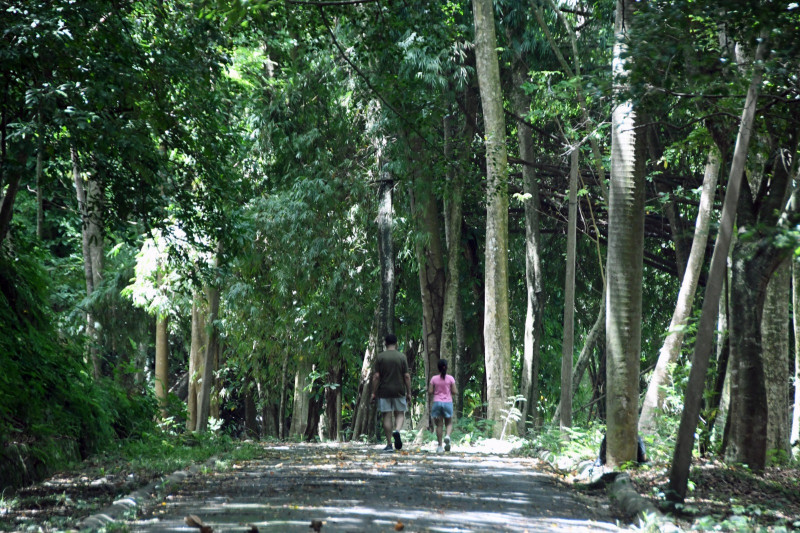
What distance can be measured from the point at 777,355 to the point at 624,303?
371cm

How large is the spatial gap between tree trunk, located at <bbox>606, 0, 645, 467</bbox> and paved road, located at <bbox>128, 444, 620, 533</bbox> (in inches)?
46.9

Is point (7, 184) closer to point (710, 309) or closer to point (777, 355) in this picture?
point (710, 309)

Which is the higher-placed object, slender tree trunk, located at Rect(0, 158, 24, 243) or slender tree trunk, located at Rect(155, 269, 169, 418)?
slender tree trunk, located at Rect(0, 158, 24, 243)

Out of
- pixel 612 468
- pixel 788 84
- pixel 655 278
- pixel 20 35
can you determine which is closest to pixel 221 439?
pixel 612 468

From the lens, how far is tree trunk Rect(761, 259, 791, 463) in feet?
45.8

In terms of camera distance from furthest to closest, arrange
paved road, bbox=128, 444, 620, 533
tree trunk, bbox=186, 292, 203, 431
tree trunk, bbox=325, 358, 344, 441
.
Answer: tree trunk, bbox=325, 358, 344, 441 → tree trunk, bbox=186, 292, 203, 431 → paved road, bbox=128, 444, 620, 533

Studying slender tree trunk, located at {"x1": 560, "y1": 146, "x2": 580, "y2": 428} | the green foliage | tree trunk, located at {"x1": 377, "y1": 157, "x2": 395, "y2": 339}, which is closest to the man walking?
the green foliage

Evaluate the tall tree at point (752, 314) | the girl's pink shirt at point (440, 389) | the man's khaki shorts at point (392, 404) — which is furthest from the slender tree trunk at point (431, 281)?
the tall tree at point (752, 314)

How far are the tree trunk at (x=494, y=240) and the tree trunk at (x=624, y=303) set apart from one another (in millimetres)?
6762

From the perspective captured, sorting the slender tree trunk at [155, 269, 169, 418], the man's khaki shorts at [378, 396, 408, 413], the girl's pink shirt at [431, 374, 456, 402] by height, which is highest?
the slender tree trunk at [155, 269, 169, 418]

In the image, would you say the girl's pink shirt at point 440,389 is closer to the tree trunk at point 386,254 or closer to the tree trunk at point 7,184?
the tree trunk at point 386,254

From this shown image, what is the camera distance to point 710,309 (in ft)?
28.7

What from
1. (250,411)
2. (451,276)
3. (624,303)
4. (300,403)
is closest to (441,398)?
(624,303)

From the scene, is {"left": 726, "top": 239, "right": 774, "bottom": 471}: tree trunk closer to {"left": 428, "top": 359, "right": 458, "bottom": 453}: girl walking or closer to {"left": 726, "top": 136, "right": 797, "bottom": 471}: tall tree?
{"left": 726, "top": 136, "right": 797, "bottom": 471}: tall tree
